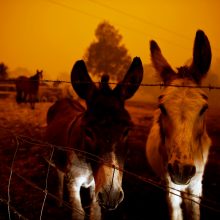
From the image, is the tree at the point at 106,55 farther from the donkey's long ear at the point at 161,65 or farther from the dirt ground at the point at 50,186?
the donkey's long ear at the point at 161,65

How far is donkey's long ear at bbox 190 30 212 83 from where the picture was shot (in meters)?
3.30

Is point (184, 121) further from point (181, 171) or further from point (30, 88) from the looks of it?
point (30, 88)

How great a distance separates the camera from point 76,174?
3135 mm

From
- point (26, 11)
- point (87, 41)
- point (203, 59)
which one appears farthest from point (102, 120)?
point (87, 41)

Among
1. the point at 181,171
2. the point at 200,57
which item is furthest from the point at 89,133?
the point at 200,57

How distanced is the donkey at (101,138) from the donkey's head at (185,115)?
44 centimetres

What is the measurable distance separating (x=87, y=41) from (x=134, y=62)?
32288 millimetres

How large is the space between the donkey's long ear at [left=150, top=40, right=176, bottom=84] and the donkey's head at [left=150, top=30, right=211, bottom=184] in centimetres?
2

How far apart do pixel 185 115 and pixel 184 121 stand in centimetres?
6

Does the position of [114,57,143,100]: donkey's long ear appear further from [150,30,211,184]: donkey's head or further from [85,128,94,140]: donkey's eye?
[85,128,94,140]: donkey's eye

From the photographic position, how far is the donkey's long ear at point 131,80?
2.91 meters

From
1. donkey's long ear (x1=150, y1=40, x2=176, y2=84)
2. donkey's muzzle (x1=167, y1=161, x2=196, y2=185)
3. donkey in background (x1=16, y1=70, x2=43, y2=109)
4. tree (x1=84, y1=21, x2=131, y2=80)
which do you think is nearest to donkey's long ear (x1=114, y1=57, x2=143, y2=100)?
donkey's long ear (x1=150, y1=40, x2=176, y2=84)

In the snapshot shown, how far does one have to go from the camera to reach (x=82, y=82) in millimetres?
2855

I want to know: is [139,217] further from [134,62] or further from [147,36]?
[147,36]
